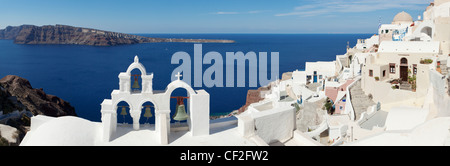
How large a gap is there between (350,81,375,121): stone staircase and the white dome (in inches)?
759

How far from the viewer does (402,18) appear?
126 feet

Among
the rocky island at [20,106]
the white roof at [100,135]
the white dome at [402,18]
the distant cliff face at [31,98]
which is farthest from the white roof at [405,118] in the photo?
the distant cliff face at [31,98]

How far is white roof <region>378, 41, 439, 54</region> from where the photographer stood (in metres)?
21.5

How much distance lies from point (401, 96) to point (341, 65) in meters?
13.8

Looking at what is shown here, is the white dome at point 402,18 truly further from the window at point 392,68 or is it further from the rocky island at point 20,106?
the rocky island at point 20,106

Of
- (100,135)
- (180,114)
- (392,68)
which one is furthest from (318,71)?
(100,135)

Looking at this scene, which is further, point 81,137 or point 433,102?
point 433,102

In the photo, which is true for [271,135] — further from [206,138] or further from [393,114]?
[393,114]

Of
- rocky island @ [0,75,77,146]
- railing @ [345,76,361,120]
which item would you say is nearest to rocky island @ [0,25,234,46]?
rocky island @ [0,75,77,146]

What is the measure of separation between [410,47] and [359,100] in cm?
425

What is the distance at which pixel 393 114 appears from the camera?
15.4m

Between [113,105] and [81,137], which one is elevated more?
[113,105]

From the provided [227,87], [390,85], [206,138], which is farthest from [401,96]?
[227,87]

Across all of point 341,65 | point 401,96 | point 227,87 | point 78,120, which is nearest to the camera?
point 78,120
